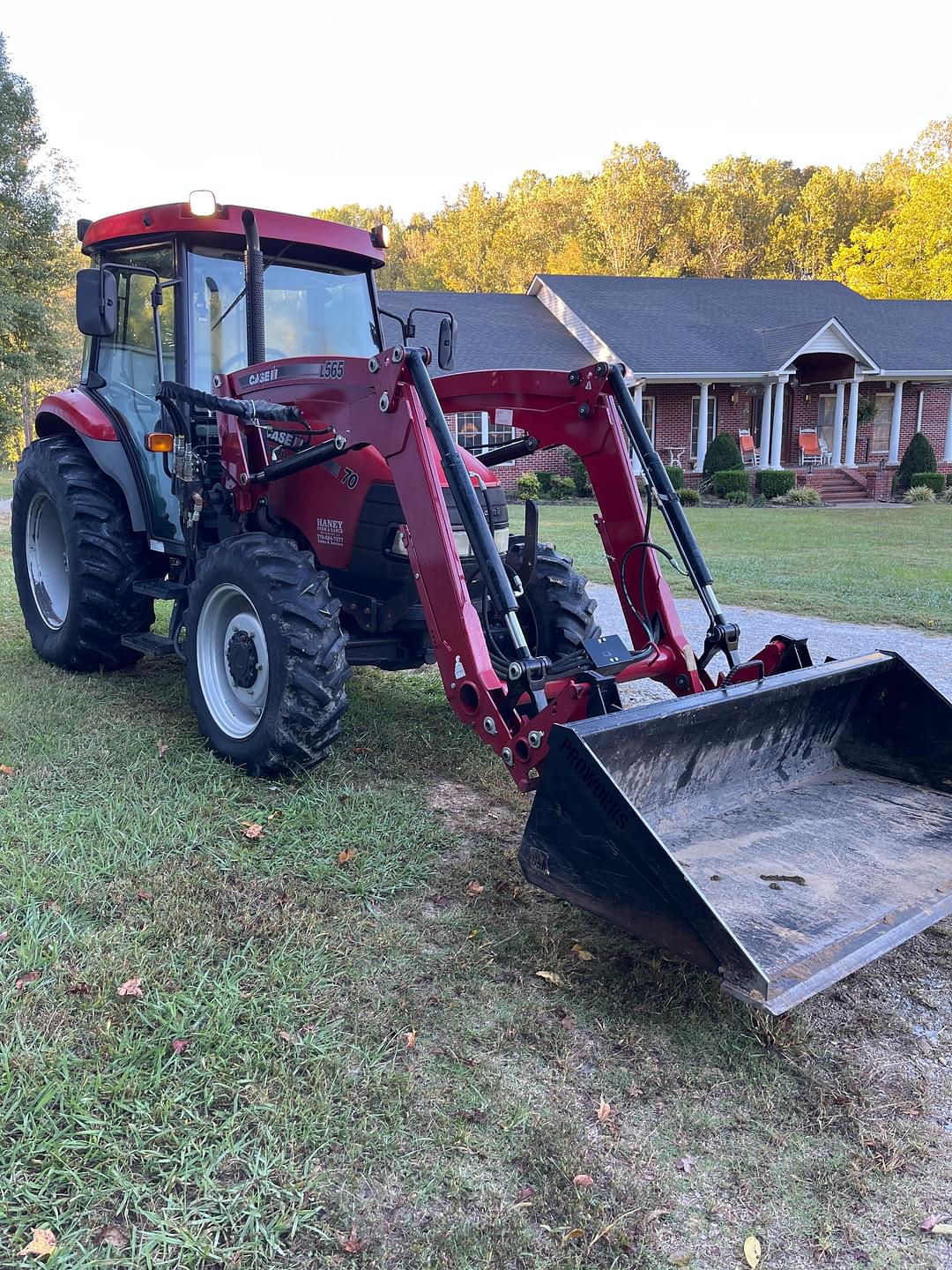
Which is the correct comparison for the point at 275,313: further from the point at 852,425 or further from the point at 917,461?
the point at 852,425

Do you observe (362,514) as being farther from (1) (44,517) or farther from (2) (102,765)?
(1) (44,517)

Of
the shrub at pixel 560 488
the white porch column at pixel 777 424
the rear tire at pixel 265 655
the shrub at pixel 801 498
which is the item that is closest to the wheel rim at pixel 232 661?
the rear tire at pixel 265 655

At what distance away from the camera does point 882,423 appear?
93.7ft

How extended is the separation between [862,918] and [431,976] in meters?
1.32

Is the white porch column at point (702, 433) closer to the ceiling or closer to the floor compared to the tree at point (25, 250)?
closer to the floor

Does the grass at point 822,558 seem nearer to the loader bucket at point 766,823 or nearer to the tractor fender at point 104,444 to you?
the loader bucket at point 766,823

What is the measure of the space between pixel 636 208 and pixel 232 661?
48.1 meters

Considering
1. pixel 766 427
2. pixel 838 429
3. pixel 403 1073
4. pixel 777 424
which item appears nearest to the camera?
pixel 403 1073

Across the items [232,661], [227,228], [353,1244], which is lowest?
[353,1244]

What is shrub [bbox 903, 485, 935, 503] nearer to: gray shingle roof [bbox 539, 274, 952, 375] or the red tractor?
gray shingle roof [bbox 539, 274, 952, 375]

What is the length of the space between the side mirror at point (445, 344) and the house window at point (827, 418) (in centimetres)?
2462

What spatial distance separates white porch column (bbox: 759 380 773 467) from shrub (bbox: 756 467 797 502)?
249 cm

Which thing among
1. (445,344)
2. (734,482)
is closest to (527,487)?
(734,482)

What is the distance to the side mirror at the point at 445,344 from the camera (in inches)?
212
